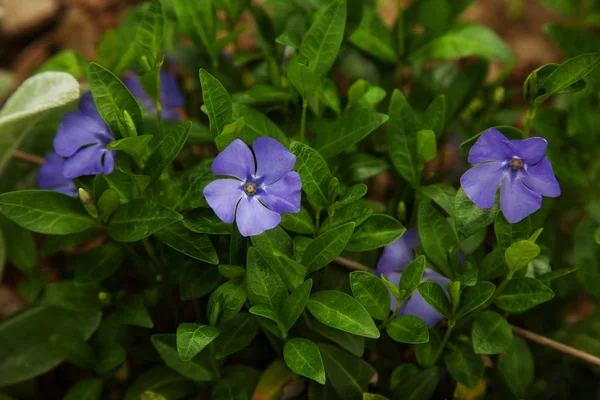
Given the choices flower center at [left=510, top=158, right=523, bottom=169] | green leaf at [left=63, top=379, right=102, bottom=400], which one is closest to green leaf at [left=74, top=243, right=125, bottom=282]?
green leaf at [left=63, top=379, right=102, bottom=400]

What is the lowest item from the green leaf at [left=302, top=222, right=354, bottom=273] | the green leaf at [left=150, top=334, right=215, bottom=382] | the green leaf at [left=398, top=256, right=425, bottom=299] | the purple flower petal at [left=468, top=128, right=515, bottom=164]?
the green leaf at [left=150, top=334, right=215, bottom=382]

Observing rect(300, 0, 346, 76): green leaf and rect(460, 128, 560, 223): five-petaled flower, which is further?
rect(300, 0, 346, 76): green leaf

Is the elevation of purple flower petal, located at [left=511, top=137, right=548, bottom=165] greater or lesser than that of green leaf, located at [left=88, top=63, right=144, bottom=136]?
lesser

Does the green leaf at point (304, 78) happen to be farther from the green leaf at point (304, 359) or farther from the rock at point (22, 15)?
the rock at point (22, 15)

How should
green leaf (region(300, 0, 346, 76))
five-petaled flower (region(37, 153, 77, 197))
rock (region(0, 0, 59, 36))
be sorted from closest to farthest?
green leaf (region(300, 0, 346, 76)) < five-petaled flower (region(37, 153, 77, 197)) < rock (region(0, 0, 59, 36))

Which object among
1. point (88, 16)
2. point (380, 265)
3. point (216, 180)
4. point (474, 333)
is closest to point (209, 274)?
point (216, 180)

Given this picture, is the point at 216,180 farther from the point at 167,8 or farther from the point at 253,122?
the point at 167,8

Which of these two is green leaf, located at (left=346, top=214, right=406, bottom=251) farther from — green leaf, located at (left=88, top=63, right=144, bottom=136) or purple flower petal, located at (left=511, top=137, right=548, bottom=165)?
green leaf, located at (left=88, top=63, right=144, bottom=136)

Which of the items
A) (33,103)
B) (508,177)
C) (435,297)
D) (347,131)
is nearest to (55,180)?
(33,103)
